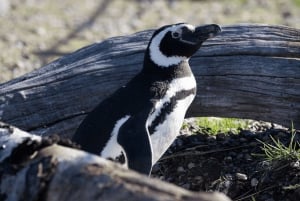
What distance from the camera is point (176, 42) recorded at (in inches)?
164

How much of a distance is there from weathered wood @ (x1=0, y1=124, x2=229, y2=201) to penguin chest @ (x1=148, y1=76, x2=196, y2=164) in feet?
3.06

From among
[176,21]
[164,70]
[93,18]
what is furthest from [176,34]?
[93,18]

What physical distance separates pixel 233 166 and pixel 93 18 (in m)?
4.56

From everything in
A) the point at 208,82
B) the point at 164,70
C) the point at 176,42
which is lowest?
the point at 208,82

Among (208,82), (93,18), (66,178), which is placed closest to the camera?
(66,178)

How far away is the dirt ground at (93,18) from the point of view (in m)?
7.77

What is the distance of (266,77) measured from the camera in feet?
14.6

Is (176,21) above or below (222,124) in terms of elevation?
below

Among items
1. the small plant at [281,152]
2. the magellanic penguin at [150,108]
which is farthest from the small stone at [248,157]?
the magellanic penguin at [150,108]

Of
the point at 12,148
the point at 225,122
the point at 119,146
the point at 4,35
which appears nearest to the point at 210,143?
the point at 225,122

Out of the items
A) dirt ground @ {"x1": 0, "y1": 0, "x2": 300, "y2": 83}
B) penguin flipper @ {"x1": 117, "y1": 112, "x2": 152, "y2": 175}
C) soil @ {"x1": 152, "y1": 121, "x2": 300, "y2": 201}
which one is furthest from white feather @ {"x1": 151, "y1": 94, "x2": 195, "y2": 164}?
dirt ground @ {"x1": 0, "y1": 0, "x2": 300, "y2": 83}

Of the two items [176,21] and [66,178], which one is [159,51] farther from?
[176,21]

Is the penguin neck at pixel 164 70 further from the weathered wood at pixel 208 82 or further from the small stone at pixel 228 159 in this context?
the small stone at pixel 228 159

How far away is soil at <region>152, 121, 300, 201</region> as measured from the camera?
13.6 feet
